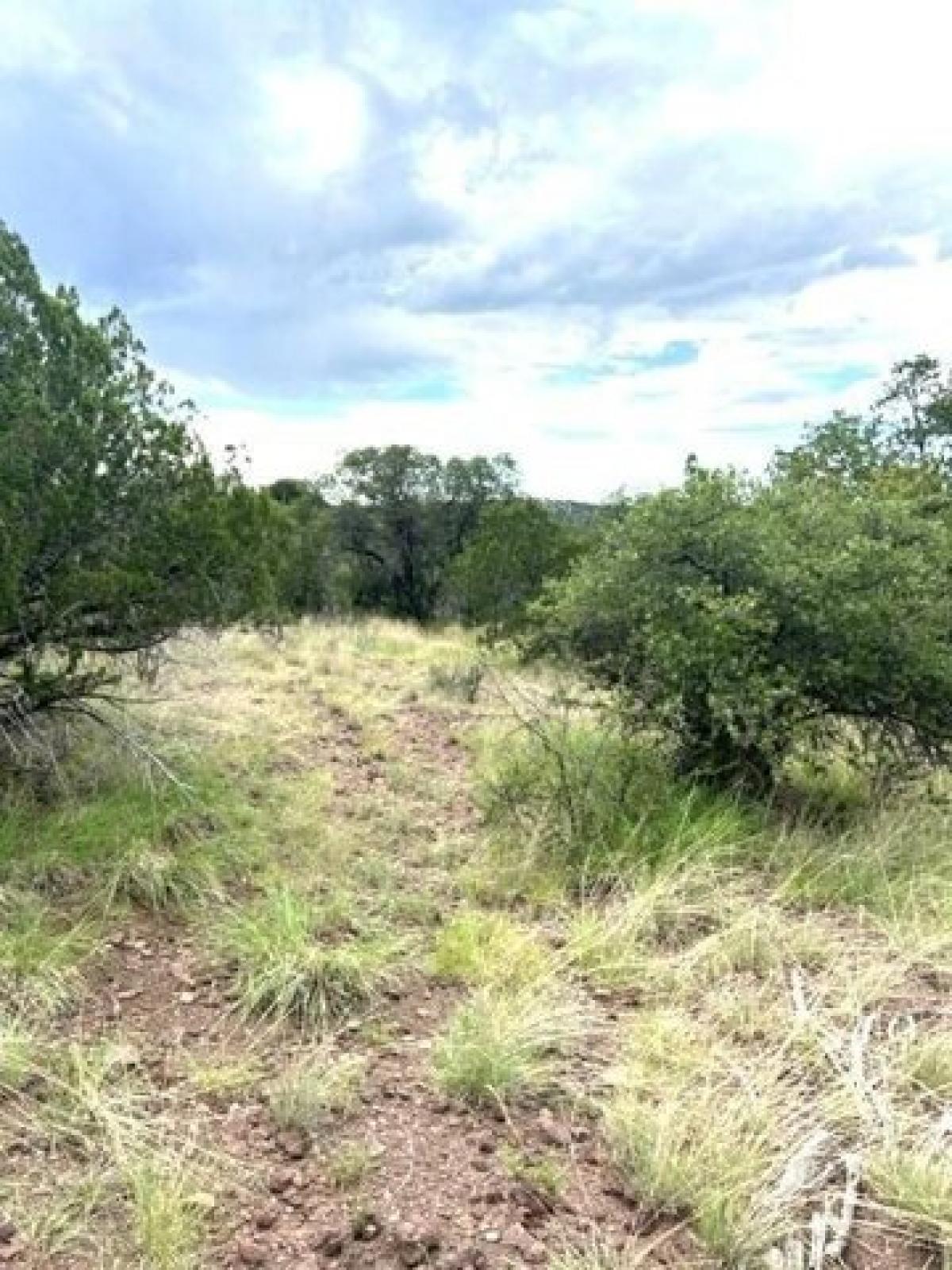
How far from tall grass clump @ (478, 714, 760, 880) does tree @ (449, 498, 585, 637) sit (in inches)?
436

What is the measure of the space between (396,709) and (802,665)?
12.6ft

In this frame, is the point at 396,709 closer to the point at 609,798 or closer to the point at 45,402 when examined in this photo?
the point at 609,798

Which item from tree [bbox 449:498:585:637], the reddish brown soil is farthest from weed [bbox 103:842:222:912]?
tree [bbox 449:498:585:637]

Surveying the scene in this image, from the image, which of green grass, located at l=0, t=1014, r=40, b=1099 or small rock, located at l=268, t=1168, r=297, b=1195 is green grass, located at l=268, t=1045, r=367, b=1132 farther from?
green grass, located at l=0, t=1014, r=40, b=1099

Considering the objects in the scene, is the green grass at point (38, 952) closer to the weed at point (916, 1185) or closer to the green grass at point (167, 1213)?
the green grass at point (167, 1213)

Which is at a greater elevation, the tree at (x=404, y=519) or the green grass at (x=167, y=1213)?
the tree at (x=404, y=519)

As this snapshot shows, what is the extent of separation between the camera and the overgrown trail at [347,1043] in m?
2.67

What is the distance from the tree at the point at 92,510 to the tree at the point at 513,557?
11707 mm

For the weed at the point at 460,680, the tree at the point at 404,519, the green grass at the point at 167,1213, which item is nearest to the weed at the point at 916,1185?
the green grass at the point at 167,1213

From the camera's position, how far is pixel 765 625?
5.68 meters

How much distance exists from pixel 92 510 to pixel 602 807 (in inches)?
117

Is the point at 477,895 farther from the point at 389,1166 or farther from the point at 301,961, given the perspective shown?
the point at 389,1166

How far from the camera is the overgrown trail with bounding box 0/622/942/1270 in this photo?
2674 mm

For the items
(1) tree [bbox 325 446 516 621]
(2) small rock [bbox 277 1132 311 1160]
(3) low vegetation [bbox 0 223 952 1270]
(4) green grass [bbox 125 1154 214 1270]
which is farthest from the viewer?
(1) tree [bbox 325 446 516 621]
